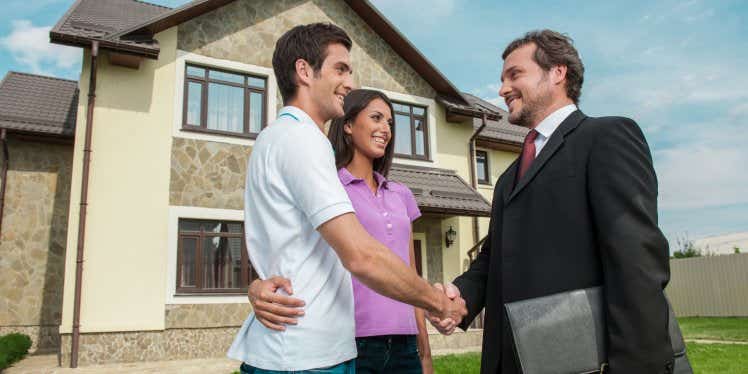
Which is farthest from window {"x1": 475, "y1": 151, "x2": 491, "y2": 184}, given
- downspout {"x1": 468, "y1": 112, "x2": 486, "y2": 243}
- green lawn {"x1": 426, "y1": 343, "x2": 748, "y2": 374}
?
green lawn {"x1": 426, "y1": 343, "x2": 748, "y2": 374}

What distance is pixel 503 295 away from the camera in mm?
2227

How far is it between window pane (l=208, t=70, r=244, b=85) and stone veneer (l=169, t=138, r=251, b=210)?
54.6 inches

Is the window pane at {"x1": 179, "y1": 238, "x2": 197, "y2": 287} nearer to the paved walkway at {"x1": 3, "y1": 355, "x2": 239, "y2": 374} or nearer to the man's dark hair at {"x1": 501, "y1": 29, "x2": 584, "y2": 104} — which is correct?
the paved walkway at {"x1": 3, "y1": 355, "x2": 239, "y2": 374}

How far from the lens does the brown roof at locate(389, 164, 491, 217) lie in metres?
12.2

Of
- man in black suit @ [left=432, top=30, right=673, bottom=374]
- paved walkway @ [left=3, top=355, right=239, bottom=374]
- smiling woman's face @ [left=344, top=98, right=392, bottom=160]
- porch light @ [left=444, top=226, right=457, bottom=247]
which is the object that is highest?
porch light @ [left=444, top=226, right=457, bottom=247]

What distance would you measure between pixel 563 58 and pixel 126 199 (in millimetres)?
9427

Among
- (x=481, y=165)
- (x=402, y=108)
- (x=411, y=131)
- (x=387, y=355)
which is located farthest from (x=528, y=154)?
(x=481, y=165)

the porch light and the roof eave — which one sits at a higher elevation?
the roof eave

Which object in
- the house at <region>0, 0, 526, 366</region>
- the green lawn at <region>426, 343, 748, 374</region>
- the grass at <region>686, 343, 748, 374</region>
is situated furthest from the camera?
the house at <region>0, 0, 526, 366</region>

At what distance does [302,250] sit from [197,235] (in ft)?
31.3

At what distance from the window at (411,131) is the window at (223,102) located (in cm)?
346

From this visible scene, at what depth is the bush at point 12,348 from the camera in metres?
8.63

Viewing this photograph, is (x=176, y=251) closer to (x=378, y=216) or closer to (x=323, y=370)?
(x=378, y=216)

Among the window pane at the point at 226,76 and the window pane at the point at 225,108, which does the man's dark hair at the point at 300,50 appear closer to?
the window pane at the point at 225,108
